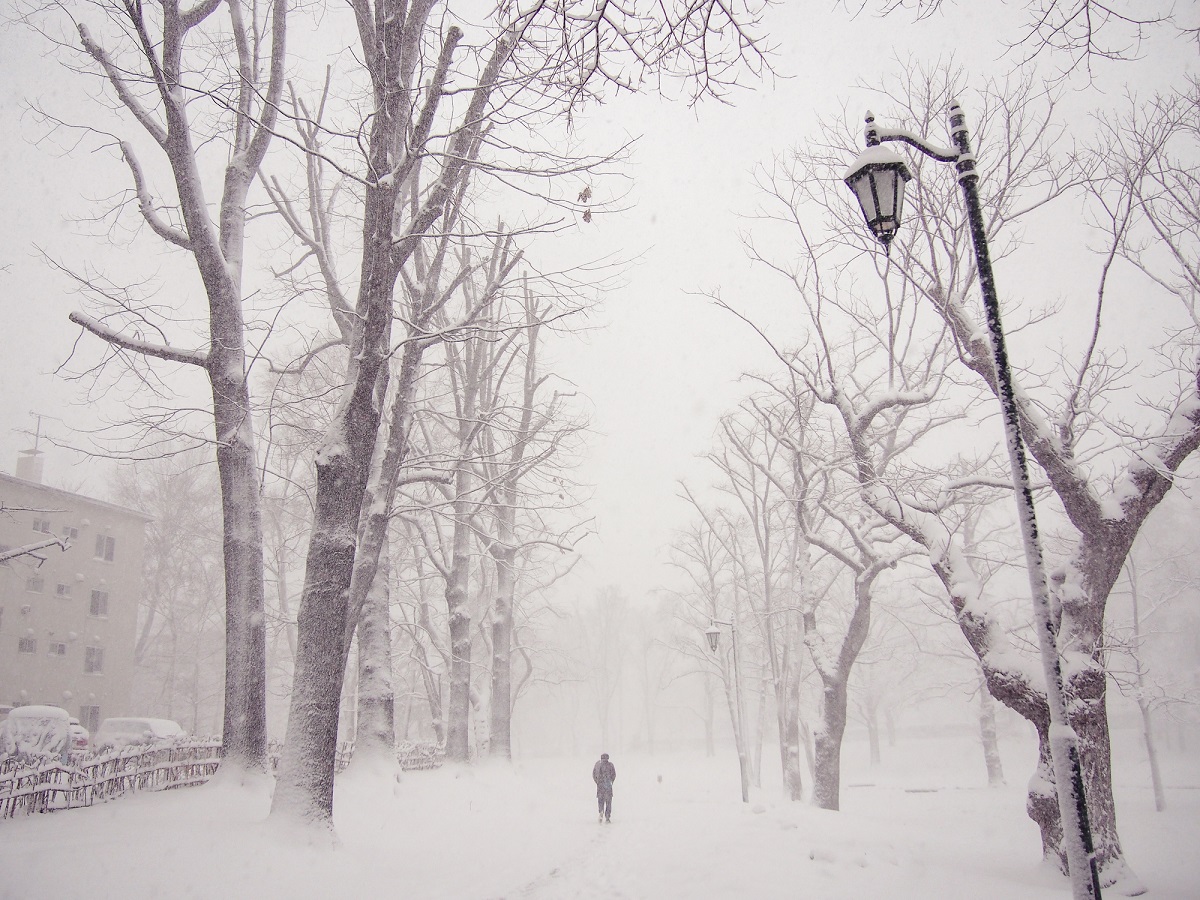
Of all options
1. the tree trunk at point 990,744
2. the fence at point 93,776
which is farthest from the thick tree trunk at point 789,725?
the fence at point 93,776

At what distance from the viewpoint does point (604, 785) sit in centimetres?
1423

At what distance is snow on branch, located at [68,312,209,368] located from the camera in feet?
26.3

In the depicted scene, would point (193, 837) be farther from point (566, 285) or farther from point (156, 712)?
point (156, 712)

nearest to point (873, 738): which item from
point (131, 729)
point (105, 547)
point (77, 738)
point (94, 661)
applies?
point (131, 729)

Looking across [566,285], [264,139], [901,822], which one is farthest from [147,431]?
[901,822]

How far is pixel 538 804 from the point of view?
1431 centimetres

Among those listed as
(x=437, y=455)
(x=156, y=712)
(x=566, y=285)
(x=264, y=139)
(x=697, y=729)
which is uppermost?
(x=264, y=139)

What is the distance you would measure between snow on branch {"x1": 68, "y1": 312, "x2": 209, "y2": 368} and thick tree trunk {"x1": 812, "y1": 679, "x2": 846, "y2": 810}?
12.8 meters

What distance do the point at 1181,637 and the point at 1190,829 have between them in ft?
91.6

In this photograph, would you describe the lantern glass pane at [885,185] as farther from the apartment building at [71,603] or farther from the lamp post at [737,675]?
the apartment building at [71,603]

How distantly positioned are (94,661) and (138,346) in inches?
1201

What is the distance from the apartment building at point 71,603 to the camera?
2742 centimetres

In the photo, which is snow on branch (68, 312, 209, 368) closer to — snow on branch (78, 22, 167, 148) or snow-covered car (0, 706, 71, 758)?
snow on branch (78, 22, 167, 148)

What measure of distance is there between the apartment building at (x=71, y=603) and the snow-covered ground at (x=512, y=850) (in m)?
24.3
